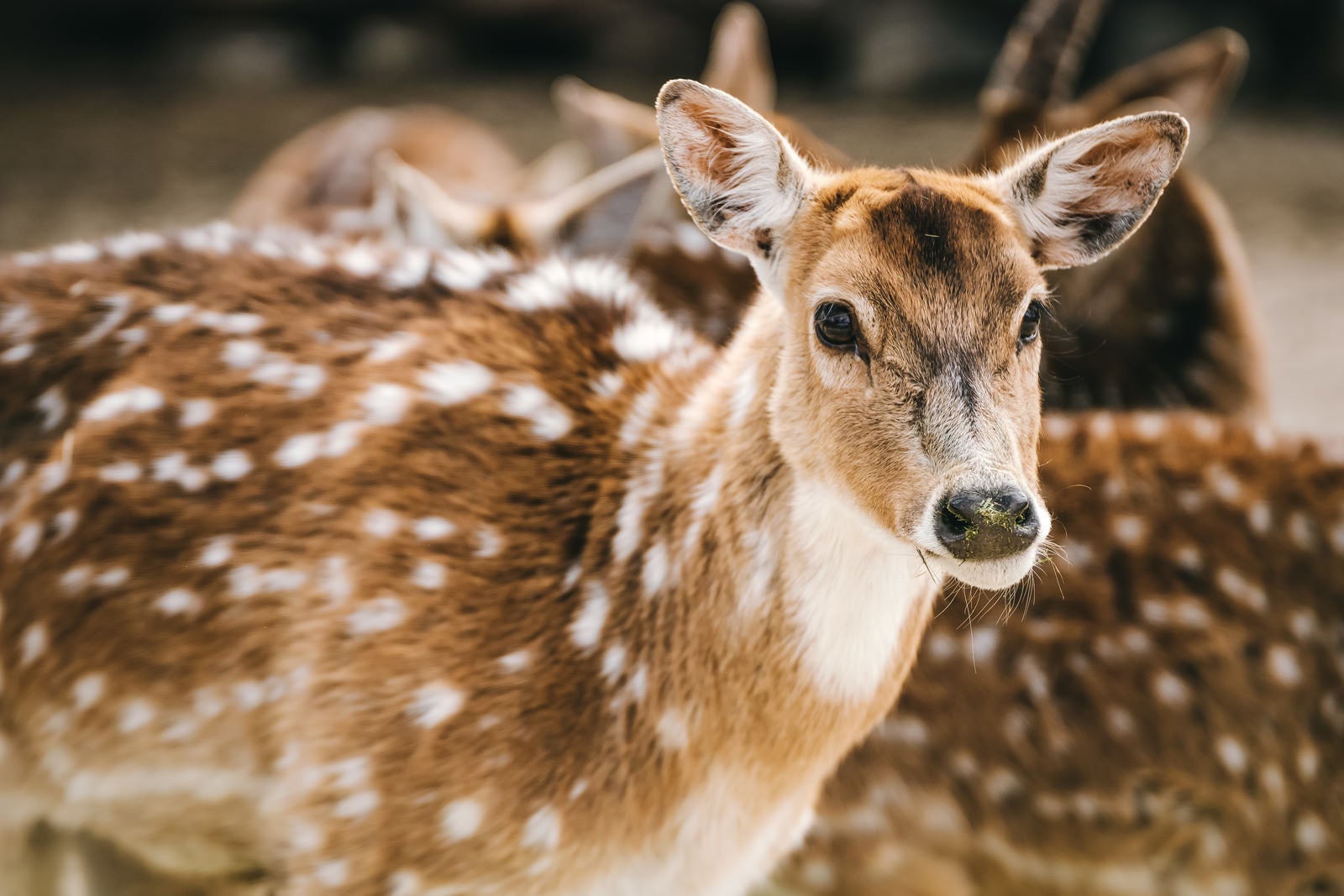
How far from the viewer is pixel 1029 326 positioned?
1794mm

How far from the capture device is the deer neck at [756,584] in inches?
73.5

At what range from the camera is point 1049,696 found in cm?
261

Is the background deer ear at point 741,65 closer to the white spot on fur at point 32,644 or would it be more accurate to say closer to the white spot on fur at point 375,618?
the white spot on fur at point 375,618

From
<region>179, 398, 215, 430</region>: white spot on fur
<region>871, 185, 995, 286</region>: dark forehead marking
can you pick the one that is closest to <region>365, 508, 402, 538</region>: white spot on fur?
<region>179, 398, 215, 430</region>: white spot on fur

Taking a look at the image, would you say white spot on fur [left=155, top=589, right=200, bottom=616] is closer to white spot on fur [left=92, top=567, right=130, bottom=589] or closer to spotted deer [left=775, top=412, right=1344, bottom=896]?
white spot on fur [left=92, top=567, right=130, bottom=589]

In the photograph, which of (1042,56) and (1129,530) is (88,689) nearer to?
(1129,530)

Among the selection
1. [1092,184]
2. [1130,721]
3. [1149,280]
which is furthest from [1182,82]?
[1092,184]

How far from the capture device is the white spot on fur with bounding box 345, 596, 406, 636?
80.6 inches

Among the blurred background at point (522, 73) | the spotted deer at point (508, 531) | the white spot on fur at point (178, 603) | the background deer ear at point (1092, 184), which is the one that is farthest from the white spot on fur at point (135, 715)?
the blurred background at point (522, 73)

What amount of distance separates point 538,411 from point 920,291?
744 mm

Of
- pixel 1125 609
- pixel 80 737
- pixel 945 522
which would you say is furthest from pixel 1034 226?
pixel 80 737

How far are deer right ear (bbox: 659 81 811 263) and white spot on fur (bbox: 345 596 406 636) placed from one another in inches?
30.1

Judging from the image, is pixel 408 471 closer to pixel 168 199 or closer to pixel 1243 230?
pixel 168 199

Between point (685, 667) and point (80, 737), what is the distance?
102 cm
